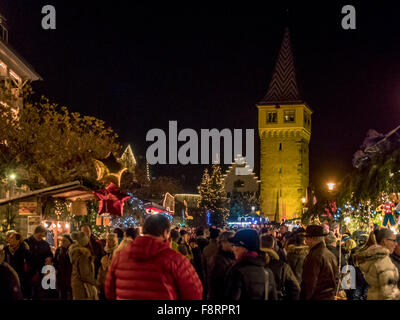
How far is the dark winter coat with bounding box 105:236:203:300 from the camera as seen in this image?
5695mm

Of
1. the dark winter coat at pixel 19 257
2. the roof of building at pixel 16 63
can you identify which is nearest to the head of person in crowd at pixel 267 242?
the dark winter coat at pixel 19 257

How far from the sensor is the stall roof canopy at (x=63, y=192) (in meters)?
16.0

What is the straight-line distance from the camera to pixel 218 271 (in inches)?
380

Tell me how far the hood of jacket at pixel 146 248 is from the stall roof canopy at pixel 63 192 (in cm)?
1031

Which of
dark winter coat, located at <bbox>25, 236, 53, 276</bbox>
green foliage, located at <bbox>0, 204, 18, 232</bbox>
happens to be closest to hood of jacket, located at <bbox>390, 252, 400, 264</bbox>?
dark winter coat, located at <bbox>25, 236, 53, 276</bbox>

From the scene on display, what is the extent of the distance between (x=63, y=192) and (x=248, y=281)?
11.7 meters

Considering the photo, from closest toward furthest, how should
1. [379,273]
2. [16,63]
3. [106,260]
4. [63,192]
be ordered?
[379,273] → [106,260] → [63,192] → [16,63]

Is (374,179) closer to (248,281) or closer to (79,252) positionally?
(248,281)

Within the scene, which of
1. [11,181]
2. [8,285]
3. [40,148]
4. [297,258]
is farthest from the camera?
[40,148]

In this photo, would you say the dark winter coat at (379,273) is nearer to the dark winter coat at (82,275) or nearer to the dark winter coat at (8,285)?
the dark winter coat at (8,285)

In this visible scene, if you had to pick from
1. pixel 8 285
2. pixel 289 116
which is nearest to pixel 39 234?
pixel 8 285

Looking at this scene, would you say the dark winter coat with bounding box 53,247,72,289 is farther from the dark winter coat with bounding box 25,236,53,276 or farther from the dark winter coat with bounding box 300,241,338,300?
the dark winter coat with bounding box 300,241,338,300

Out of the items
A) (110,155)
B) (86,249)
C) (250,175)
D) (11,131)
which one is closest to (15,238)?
(86,249)

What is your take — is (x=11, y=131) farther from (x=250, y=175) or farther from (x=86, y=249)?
(x=250, y=175)
